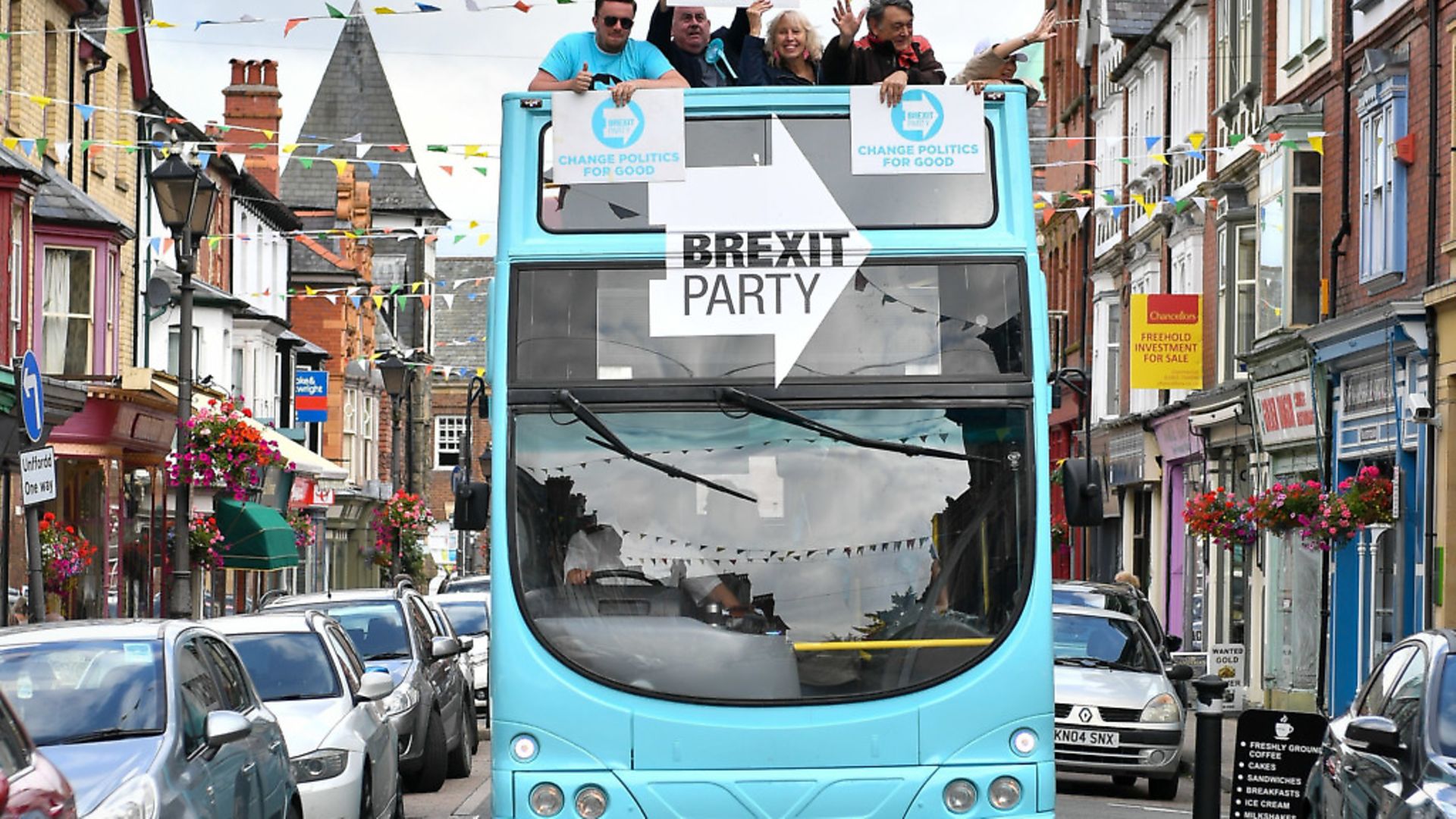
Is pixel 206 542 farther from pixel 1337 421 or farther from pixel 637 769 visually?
pixel 637 769

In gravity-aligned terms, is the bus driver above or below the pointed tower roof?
below

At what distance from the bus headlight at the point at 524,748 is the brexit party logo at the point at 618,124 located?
276cm

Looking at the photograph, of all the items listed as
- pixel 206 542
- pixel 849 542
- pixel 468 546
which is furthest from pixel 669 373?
pixel 468 546

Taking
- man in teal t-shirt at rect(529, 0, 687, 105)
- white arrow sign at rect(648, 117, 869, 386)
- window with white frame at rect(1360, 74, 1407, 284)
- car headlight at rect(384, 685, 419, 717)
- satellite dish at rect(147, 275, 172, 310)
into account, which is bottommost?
car headlight at rect(384, 685, 419, 717)

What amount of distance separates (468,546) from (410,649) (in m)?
54.7

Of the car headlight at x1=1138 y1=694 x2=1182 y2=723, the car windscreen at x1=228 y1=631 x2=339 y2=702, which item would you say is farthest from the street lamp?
the car headlight at x1=1138 y1=694 x2=1182 y2=723

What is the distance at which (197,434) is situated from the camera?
31.6 metres

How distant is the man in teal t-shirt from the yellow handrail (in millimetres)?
2946

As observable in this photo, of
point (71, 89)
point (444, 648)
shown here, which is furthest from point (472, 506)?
point (71, 89)

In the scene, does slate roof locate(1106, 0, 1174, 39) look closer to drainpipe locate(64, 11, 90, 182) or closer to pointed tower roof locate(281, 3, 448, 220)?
drainpipe locate(64, 11, 90, 182)

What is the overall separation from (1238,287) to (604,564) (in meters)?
24.9

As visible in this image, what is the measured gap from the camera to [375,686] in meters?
13.9

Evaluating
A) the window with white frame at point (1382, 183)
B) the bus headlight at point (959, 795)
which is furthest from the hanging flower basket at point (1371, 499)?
the bus headlight at point (959, 795)

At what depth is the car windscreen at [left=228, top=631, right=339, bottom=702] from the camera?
15164 mm
